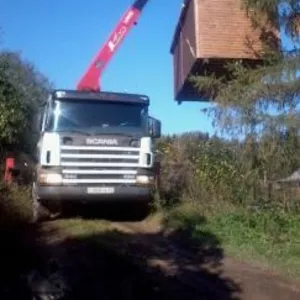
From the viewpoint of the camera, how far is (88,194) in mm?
10297

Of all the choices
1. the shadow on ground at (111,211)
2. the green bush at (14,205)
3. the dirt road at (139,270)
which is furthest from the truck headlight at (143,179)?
the green bush at (14,205)

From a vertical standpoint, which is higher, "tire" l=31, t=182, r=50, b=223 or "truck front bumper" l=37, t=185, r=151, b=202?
"truck front bumper" l=37, t=185, r=151, b=202

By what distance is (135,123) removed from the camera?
10.7 metres

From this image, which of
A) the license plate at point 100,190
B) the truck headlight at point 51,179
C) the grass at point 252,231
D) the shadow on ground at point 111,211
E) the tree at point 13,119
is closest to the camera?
the grass at point 252,231

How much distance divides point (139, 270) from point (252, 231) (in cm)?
322

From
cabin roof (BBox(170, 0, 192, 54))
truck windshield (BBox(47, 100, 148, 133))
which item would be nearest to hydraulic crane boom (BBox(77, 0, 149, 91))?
cabin roof (BBox(170, 0, 192, 54))

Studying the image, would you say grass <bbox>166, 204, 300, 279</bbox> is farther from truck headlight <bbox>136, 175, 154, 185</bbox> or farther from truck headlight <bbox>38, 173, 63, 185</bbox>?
truck headlight <bbox>38, 173, 63, 185</bbox>

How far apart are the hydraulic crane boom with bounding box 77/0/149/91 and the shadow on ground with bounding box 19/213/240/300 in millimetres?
4679

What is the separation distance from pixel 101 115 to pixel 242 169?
Result: 3.15 meters

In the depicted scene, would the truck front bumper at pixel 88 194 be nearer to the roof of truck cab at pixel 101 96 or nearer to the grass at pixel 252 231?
the grass at pixel 252 231

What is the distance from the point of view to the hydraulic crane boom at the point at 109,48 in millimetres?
13062

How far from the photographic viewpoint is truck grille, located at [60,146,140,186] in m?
10.2

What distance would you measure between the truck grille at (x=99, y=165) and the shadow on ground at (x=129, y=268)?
123cm

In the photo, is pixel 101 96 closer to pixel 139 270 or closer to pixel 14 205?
pixel 14 205
